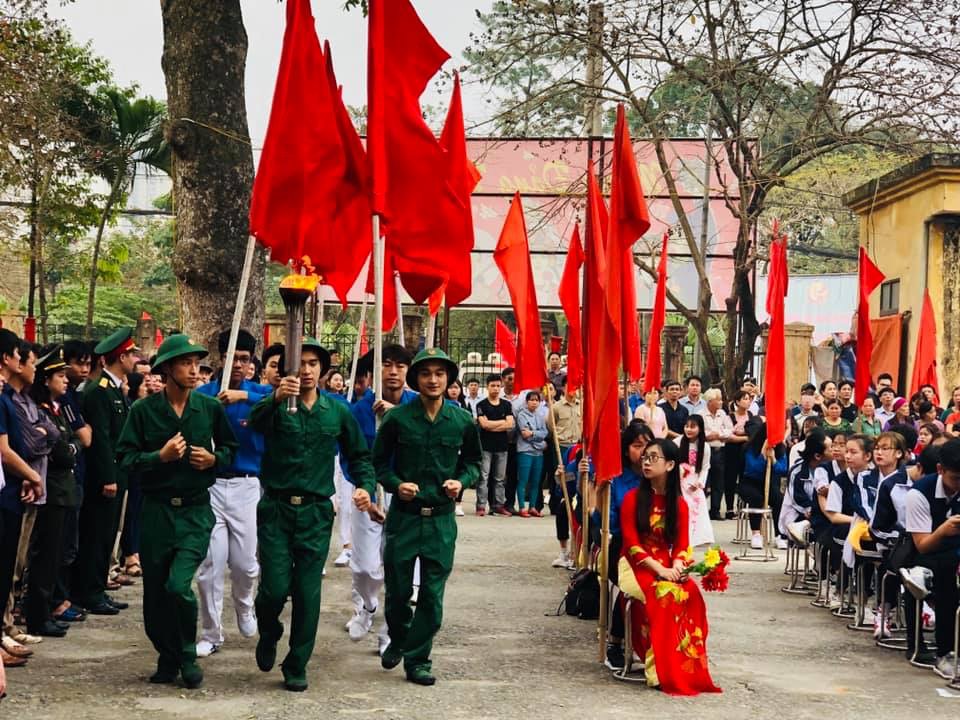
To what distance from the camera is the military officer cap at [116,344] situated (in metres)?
10.8

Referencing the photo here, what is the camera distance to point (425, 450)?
856cm

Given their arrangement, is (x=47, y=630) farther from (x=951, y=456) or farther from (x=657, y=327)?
(x=657, y=327)

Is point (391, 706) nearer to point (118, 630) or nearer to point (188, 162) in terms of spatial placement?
point (118, 630)

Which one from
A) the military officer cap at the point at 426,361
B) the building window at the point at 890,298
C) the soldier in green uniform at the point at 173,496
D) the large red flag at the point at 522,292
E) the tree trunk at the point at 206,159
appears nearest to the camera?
the soldier in green uniform at the point at 173,496

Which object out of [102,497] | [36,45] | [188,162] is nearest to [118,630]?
[102,497]

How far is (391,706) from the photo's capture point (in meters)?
7.78

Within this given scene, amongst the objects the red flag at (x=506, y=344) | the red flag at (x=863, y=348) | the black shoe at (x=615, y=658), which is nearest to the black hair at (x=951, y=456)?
the black shoe at (x=615, y=658)

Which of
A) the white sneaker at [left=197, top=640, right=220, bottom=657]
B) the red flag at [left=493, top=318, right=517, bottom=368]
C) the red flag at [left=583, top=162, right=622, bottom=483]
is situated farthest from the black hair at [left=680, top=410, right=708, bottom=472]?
the white sneaker at [left=197, top=640, right=220, bottom=657]

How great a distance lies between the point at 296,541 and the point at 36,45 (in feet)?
50.1

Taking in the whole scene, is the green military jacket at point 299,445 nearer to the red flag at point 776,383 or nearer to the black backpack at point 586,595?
the black backpack at point 586,595

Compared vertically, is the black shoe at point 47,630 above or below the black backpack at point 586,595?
below

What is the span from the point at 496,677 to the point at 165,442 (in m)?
2.51

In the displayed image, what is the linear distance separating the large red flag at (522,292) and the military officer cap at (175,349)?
5.08 metres

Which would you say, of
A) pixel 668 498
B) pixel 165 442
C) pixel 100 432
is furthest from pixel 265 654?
pixel 100 432
